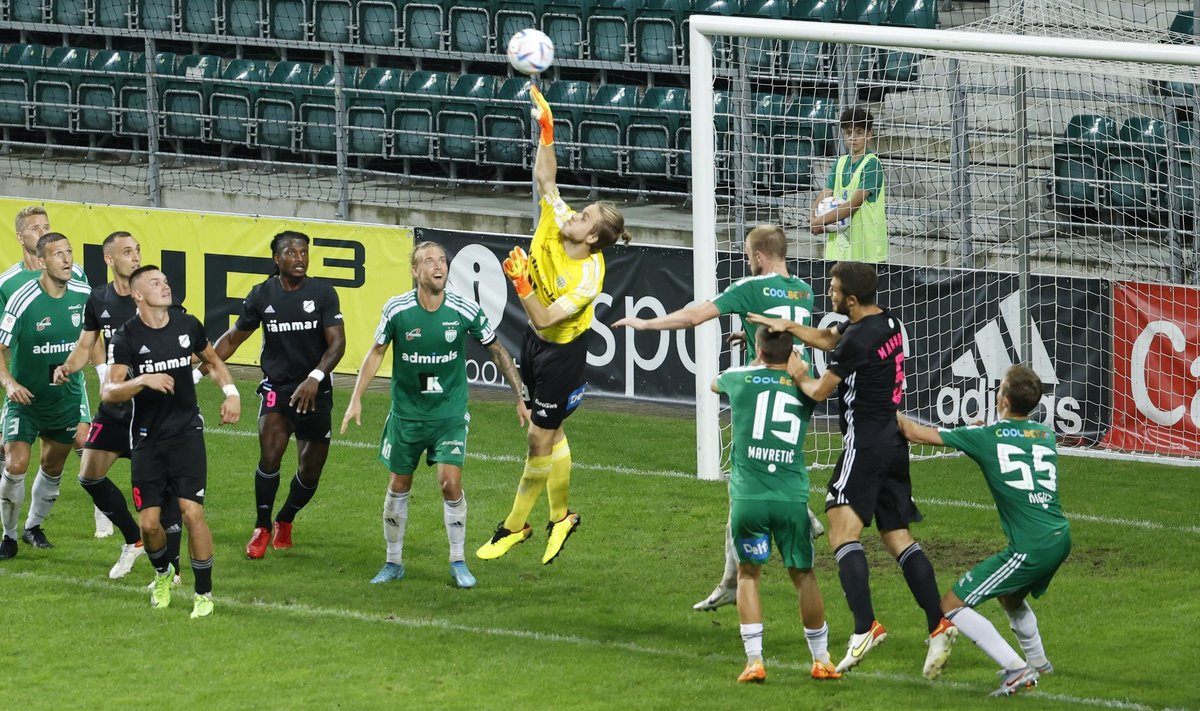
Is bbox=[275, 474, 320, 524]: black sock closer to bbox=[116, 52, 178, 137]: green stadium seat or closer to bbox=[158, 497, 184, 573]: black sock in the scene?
bbox=[158, 497, 184, 573]: black sock

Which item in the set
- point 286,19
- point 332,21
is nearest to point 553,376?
point 332,21

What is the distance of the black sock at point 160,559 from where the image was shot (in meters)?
8.69

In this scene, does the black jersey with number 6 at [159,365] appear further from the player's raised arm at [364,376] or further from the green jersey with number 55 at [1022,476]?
the green jersey with number 55 at [1022,476]

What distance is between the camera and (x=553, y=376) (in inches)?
353

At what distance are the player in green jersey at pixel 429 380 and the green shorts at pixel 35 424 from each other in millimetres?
2048

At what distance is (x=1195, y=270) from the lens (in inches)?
499

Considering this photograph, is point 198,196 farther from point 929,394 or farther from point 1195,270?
point 1195,270

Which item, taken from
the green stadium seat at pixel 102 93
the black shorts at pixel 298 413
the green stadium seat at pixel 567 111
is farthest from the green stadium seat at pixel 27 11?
the black shorts at pixel 298 413

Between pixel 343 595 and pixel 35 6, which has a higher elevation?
pixel 35 6

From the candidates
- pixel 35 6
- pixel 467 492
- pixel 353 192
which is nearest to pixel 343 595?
pixel 467 492

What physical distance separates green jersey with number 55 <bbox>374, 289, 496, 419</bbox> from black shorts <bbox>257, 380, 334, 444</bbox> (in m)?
0.91

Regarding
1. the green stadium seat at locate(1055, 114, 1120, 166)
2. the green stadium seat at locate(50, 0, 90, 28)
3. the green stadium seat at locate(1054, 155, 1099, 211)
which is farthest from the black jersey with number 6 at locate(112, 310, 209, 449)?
the green stadium seat at locate(50, 0, 90, 28)

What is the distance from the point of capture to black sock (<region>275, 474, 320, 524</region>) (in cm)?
1012

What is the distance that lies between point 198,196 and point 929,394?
968cm
